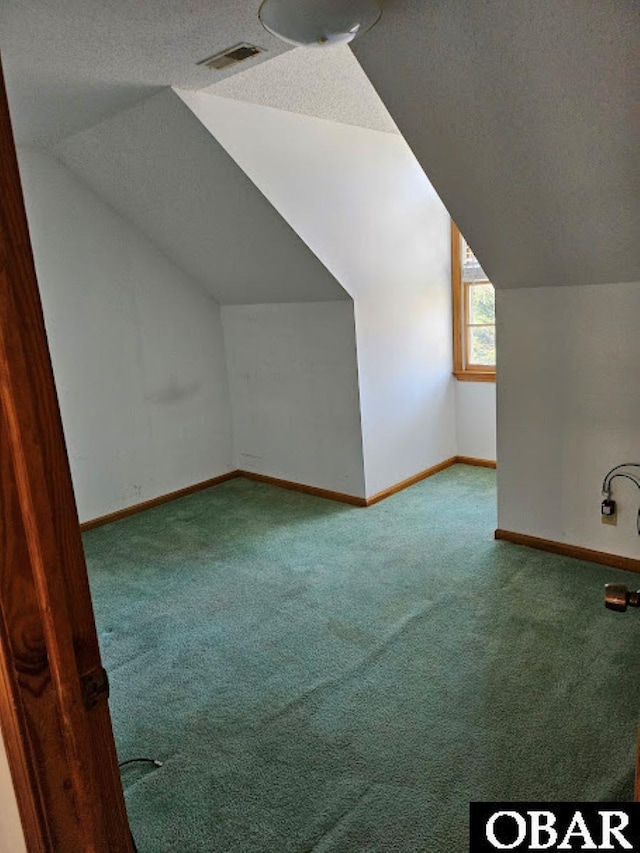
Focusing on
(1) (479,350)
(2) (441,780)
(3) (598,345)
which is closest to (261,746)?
(2) (441,780)

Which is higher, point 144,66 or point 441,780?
point 144,66

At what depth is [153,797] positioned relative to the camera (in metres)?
1.87


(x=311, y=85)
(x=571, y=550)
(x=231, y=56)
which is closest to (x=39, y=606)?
(x=231, y=56)

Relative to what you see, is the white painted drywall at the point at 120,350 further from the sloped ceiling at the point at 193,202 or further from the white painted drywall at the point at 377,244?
the white painted drywall at the point at 377,244

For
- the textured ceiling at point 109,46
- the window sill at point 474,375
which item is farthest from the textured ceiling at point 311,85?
the window sill at point 474,375

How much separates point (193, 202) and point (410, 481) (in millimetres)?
2380

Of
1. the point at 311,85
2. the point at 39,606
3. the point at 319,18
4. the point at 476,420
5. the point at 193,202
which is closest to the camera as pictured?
the point at 39,606

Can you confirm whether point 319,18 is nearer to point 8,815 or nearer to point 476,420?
point 8,815

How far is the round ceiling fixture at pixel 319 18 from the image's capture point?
1.79 metres

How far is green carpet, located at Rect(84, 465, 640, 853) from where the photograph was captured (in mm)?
1783

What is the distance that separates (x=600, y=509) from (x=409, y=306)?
1950 millimetres

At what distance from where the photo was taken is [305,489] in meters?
4.54

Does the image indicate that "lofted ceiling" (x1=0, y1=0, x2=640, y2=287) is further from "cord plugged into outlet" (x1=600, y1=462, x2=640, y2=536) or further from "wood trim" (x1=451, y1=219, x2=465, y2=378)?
"wood trim" (x1=451, y1=219, x2=465, y2=378)

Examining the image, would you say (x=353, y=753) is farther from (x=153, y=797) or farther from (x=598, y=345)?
(x=598, y=345)
